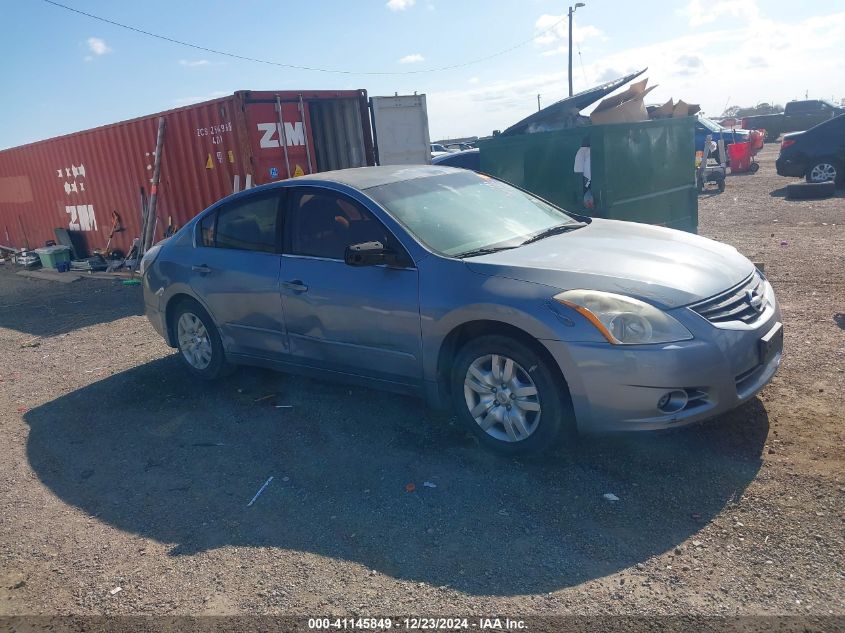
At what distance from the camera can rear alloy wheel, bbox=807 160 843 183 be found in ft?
51.1

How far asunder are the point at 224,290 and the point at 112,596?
2.77m

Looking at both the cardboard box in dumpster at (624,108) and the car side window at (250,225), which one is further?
the cardboard box in dumpster at (624,108)

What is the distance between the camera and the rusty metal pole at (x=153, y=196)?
39.9 ft

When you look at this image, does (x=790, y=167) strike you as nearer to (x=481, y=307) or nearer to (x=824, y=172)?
(x=824, y=172)

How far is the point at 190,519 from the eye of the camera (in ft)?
12.9

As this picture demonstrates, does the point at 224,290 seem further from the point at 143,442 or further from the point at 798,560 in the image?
the point at 798,560

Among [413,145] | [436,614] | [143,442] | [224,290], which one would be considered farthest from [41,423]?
[413,145]

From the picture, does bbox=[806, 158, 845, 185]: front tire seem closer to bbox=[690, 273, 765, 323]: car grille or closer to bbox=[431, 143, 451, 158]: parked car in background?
bbox=[431, 143, 451, 158]: parked car in background

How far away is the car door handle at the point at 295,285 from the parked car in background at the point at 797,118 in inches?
1405

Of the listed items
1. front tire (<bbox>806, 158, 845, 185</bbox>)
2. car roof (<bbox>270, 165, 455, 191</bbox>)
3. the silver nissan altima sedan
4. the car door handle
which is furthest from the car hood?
front tire (<bbox>806, 158, 845, 185</bbox>)

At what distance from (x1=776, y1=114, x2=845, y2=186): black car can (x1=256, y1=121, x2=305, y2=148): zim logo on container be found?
36.9 ft

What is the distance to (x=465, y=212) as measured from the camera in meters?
4.95

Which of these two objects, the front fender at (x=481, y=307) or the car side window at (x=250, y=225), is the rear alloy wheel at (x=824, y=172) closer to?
the car side window at (x=250, y=225)

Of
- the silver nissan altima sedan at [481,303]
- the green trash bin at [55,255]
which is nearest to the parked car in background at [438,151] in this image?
the green trash bin at [55,255]
